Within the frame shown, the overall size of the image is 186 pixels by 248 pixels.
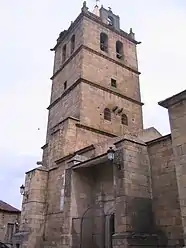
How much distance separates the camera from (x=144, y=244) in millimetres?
7457

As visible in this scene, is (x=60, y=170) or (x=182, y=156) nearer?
(x=182, y=156)

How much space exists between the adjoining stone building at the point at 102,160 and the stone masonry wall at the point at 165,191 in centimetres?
3

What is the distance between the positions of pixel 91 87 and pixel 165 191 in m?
9.28

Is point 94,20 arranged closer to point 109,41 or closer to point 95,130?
point 109,41

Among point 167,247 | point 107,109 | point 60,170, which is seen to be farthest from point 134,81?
point 167,247

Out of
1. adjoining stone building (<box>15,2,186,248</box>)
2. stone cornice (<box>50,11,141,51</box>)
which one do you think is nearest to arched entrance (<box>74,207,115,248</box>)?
adjoining stone building (<box>15,2,186,248</box>)

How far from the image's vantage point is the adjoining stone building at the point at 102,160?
7.75 meters

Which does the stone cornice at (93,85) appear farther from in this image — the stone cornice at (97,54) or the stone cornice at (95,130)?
the stone cornice at (95,130)

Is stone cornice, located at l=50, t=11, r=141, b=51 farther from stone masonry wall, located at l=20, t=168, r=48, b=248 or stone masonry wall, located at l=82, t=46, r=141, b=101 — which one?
stone masonry wall, located at l=20, t=168, r=48, b=248

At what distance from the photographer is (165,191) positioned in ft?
26.9

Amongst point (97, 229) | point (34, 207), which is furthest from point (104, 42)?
point (97, 229)

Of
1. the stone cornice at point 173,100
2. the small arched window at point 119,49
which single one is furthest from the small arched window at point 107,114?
the stone cornice at point 173,100

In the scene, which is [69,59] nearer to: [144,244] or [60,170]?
[60,170]

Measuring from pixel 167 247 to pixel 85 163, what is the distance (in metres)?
4.30
